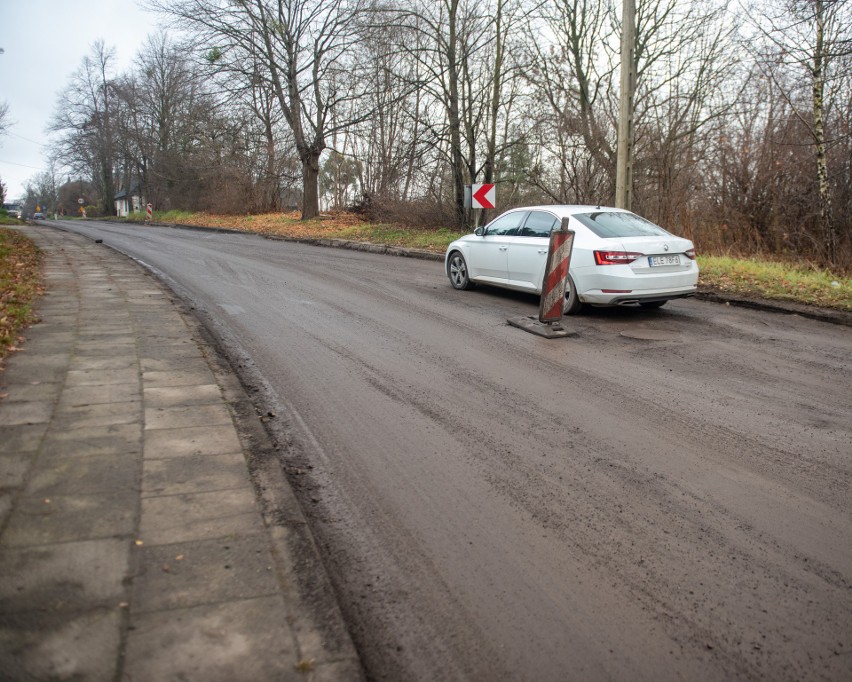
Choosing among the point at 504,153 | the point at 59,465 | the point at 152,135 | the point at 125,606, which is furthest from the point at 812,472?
the point at 152,135

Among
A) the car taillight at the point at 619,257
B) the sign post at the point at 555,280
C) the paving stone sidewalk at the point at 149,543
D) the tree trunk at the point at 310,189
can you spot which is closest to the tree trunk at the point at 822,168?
the car taillight at the point at 619,257

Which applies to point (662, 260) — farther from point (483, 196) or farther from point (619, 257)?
point (483, 196)

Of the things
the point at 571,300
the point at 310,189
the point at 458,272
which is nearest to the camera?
the point at 571,300

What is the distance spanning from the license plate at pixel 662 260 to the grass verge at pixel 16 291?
25.1ft

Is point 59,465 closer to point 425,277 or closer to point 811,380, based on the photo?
point 811,380

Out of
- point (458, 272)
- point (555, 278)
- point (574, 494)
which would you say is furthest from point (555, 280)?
point (574, 494)

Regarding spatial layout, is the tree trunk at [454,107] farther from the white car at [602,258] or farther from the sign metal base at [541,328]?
the sign metal base at [541,328]

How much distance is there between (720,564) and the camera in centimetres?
312

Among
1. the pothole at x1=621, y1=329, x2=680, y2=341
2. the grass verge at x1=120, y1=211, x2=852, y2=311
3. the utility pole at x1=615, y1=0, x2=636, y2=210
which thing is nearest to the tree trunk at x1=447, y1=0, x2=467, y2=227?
the grass verge at x1=120, y1=211, x2=852, y2=311

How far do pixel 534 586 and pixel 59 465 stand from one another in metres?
2.69

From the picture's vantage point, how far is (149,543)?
2990 millimetres

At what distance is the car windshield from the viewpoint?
9477 millimetres

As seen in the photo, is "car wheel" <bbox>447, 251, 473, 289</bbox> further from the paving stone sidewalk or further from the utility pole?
the paving stone sidewalk

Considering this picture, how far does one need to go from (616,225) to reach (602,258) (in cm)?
85
